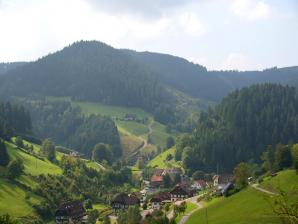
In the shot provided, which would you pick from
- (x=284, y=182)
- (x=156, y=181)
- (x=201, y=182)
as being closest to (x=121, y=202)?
(x=201, y=182)

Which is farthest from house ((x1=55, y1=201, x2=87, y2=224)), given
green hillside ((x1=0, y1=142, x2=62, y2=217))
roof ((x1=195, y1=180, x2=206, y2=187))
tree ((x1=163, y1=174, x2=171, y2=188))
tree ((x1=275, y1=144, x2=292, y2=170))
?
tree ((x1=163, y1=174, x2=171, y2=188))

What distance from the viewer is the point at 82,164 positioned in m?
166

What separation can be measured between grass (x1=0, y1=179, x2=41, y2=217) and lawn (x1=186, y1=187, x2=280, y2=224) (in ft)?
127

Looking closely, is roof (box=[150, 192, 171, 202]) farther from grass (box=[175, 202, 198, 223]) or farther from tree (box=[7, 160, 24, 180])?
tree (box=[7, 160, 24, 180])

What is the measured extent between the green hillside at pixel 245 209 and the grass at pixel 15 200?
3862cm

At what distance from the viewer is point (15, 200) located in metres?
112

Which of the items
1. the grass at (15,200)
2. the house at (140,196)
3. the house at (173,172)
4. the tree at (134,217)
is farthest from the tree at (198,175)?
the tree at (134,217)

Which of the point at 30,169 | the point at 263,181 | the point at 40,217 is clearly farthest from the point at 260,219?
the point at 30,169

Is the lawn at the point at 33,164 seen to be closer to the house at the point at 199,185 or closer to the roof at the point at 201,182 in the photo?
the house at the point at 199,185

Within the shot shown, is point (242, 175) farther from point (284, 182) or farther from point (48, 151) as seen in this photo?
point (48, 151)

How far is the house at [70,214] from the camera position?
381ft

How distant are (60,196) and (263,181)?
183 ft

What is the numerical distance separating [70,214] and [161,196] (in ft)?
100.0

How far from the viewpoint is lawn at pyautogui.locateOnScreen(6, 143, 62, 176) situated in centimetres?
14032
